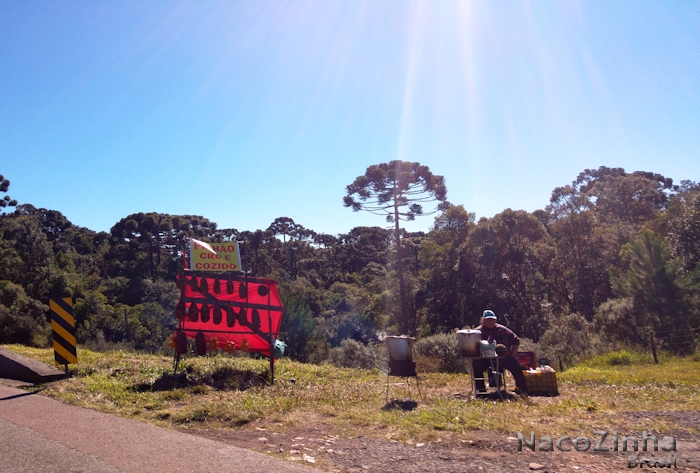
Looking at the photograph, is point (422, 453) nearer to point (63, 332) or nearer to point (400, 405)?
point (400, 405)

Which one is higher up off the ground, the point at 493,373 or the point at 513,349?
the point at 513,349

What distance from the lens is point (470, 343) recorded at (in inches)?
286

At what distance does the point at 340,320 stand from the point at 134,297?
19.8 m

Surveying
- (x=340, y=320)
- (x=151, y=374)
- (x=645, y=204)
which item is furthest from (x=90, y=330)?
(x=645, y=204)

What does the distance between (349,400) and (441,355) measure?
7352mm

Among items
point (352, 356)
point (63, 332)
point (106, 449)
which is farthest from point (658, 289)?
point (106, 449)

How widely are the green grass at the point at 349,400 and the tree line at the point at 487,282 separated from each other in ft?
32.3

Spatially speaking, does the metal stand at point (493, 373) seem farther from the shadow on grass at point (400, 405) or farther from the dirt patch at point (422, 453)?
the dirt patch at point (422, 453)

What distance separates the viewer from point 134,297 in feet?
146

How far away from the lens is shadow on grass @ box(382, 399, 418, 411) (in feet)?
19.4

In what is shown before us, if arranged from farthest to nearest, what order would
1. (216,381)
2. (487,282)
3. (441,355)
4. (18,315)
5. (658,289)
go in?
(487,282), (18,315), (658,289), (441,355), (216,381)

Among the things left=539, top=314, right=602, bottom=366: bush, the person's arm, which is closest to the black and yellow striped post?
the person's arm

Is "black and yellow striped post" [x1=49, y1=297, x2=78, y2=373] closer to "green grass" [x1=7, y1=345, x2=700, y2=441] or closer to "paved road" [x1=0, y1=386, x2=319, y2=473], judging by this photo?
"green grass" [x1=7, y1=345, x2=700, y2=441]

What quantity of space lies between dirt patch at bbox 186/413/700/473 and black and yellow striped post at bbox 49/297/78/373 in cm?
413
